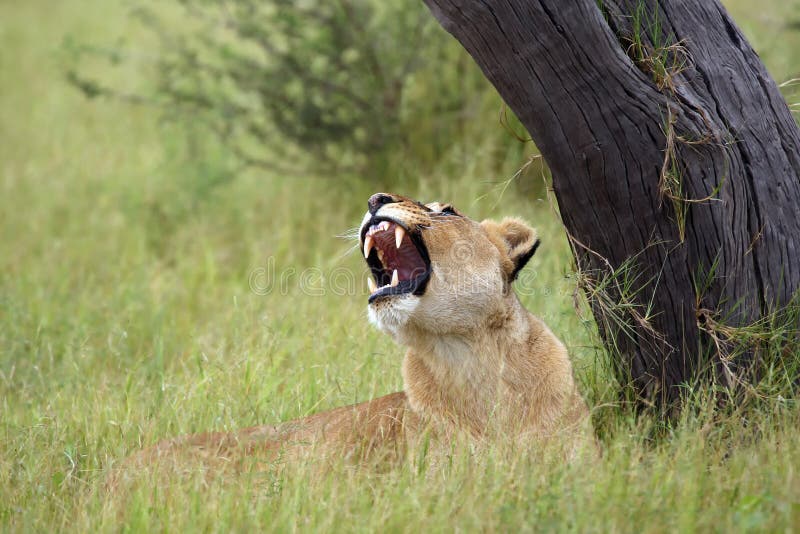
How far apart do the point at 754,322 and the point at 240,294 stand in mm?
3746

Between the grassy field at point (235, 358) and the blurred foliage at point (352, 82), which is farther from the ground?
the blurred foliage at point (352, 82)

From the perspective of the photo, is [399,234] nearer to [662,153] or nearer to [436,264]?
[436,264]

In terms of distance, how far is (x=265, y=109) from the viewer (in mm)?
7938

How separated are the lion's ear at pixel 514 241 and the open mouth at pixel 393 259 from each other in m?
0.34

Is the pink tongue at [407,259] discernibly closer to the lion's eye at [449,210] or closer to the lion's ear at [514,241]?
the lion's eye at [449,210]

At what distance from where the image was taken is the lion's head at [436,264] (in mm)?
3588

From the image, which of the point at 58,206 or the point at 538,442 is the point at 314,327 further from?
the point at 58,206

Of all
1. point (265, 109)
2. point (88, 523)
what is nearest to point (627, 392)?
point (88, 523)

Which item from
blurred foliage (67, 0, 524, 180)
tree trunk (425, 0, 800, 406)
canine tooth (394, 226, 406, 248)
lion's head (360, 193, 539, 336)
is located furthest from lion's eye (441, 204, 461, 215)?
blurred foliage (67, 0, 524, 180)

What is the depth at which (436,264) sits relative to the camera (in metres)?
3.67

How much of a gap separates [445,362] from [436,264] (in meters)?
0.38

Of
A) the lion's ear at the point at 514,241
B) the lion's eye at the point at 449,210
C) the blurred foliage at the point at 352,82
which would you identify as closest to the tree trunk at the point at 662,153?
the lion's ear at the point at 514,241

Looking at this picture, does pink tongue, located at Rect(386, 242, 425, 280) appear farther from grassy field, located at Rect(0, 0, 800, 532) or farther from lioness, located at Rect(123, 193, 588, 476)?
grassy field, located at Rect(0, 0, 800, 532)

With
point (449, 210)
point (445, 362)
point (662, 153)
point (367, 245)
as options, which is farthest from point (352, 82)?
point (662, 153)
